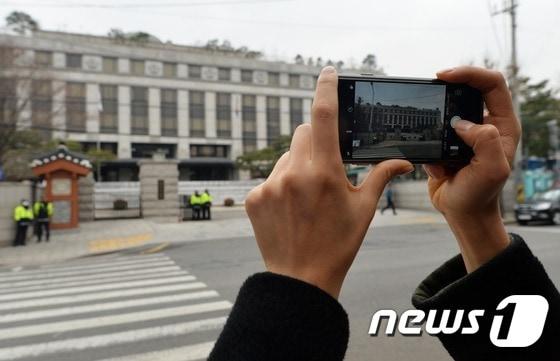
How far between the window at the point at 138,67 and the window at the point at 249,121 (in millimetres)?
11637

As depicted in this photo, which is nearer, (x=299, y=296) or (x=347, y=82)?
(x=299, y=296)

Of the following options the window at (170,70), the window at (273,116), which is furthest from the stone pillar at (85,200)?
the window at (273,116)

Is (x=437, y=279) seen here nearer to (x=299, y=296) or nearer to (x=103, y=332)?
(x=299, y=296)

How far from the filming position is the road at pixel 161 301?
4180mm

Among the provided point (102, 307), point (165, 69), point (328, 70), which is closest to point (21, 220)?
point (102, 307)

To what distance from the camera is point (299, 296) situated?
100cm

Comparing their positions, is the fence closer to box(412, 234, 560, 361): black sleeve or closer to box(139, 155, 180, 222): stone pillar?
box(139, 155, 180, 222): stone pillar

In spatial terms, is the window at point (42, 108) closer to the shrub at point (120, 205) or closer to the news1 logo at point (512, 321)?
the shrub at point (120, 205)

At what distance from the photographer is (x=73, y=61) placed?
4731 cm

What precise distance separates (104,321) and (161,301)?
3.31 ft

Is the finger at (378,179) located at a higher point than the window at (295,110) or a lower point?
lower

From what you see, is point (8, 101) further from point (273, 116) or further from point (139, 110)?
point (273, 116)

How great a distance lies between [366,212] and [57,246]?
14927 mm

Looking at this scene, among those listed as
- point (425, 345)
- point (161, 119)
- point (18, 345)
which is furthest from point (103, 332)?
point (161, 119)
